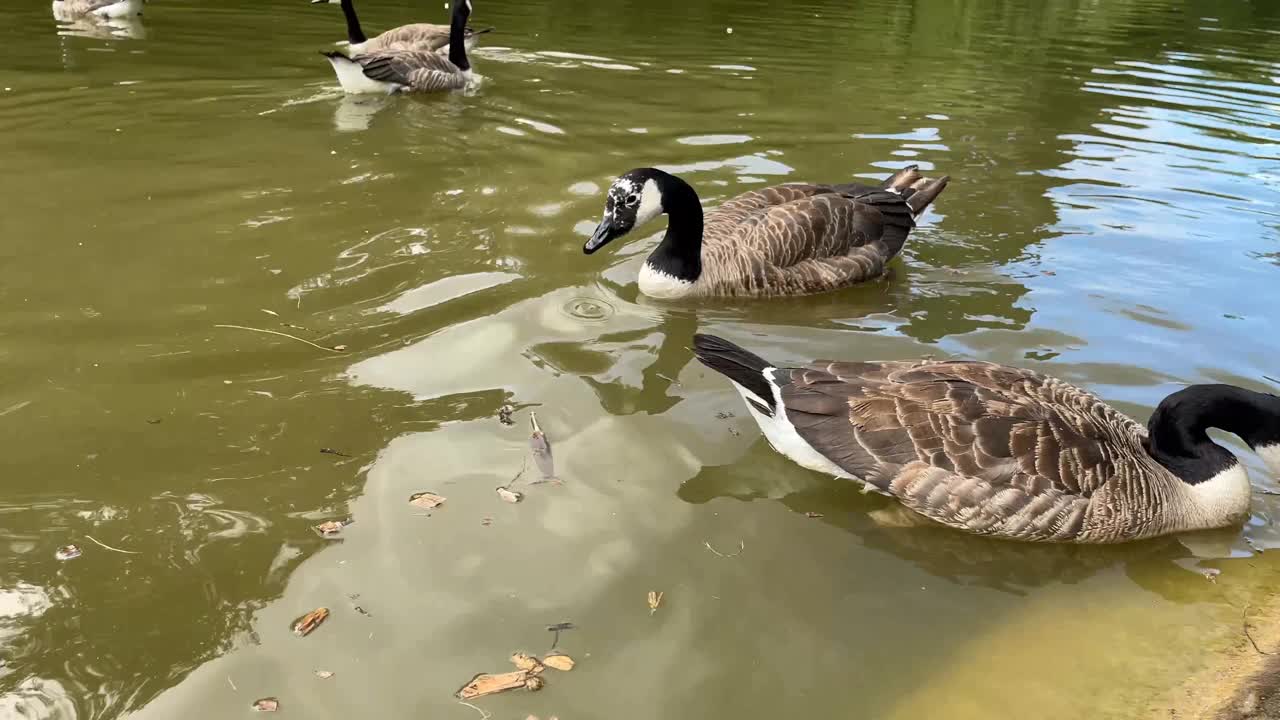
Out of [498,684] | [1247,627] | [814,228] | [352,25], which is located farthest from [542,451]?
[352,25]

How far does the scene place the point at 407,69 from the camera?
1373 cm

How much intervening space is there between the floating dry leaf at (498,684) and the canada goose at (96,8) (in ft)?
61.6

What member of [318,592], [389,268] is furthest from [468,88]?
[318,592]

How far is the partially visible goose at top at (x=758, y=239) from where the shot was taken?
7828 mm

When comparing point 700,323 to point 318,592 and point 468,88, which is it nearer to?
point 318,592

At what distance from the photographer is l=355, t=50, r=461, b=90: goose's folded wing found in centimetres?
1327

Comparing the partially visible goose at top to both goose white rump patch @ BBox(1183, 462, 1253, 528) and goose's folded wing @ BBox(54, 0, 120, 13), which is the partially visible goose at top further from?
goose's folded wing @ BBox(54, 0, 120, 13)

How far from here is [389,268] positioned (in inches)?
314

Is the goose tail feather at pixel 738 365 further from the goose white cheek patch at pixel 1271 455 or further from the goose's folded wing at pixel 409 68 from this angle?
the goose's folded wing at pixel 409 68

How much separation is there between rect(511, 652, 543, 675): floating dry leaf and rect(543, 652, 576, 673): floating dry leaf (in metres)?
0.04

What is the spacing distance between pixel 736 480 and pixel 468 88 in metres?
10.6

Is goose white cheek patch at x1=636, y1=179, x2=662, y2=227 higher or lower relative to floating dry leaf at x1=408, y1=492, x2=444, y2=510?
higher

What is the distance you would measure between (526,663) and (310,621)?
1016mm

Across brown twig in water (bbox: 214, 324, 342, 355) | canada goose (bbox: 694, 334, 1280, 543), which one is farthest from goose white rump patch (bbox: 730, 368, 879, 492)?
brown twig in water (bbox: 214, 324, 342, 355)
